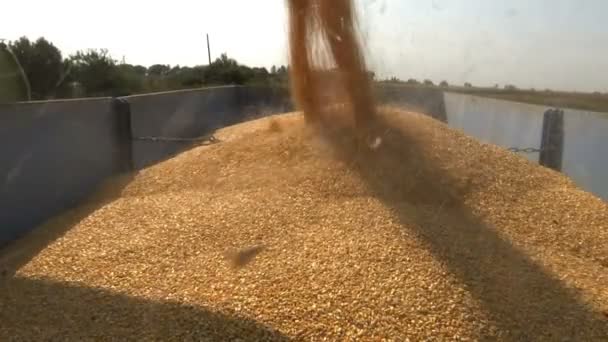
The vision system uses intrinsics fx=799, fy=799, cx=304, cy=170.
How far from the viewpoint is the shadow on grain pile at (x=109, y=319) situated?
491 centimetres

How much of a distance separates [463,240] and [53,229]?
151 inches

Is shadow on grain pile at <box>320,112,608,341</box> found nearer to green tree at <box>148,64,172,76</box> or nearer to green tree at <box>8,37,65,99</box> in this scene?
green tree at <box>8,37,65,99</box>

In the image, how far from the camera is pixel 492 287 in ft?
18.1

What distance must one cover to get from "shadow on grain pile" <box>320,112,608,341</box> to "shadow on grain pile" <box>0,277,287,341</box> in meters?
1.55

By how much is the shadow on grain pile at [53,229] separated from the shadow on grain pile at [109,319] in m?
0.80

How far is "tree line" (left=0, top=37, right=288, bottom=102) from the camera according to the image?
9.13m

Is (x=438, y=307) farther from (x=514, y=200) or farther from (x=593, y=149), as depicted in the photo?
(x=593, y=149)

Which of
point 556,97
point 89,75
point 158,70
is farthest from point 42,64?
point 158,70

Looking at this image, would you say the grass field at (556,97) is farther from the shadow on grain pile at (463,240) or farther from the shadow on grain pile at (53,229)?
the shadow on grain pile at (53,229)

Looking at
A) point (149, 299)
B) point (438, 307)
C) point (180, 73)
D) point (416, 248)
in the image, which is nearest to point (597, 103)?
point (416, 248)

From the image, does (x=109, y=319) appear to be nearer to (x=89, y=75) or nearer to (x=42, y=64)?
(x=42, y=64)

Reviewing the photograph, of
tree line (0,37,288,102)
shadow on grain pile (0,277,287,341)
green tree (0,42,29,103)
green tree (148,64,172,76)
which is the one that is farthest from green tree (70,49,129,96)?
shadow on grain pile (0,277,287,341)

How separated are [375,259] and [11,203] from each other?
3.65m

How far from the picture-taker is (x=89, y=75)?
1994 centimetres
